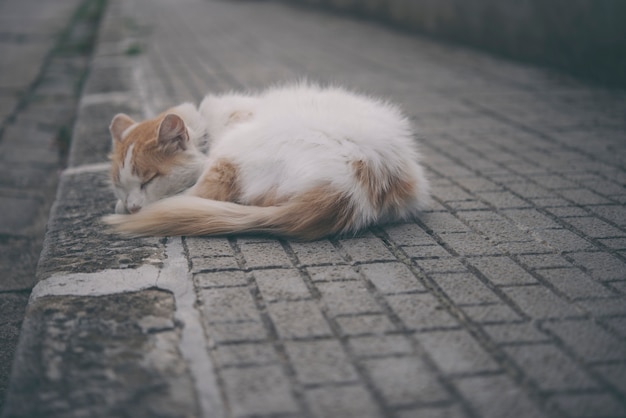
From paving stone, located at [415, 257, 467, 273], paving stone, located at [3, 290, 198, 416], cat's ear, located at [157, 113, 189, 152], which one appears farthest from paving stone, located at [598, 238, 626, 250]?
cat's ear, located at [157, 113, 189, 152]

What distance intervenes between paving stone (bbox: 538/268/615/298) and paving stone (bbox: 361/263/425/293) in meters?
0.52

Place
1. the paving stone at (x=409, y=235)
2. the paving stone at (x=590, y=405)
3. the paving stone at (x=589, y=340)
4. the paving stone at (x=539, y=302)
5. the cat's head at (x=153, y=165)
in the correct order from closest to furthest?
the paving stone at (x=590, y=405) < the paving stone at (x=589, y=340) < the paving stone at (x=539, y=302) < the paving stone at (x=409, y=235) < the cat's head at (x=153, y=165)

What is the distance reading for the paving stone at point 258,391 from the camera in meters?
1.67

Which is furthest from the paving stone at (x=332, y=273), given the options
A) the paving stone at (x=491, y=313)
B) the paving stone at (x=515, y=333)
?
the paving stone at (x=515, y=333)

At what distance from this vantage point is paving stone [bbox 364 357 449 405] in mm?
1725

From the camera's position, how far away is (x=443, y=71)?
6.88 meters

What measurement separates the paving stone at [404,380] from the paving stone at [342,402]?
6 centimetres

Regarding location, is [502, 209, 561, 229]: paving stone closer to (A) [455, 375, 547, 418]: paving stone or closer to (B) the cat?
(B) the cat

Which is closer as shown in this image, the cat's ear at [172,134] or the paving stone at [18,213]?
the cat's ear at [172,134]

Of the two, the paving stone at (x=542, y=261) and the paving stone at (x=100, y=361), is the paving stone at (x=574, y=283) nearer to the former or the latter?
the paving stone at (x=542, y=261)

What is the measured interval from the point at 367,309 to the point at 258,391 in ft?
1.89

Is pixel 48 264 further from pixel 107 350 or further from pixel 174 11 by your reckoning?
pixel 174 11

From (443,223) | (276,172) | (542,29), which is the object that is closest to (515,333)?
(443,223)

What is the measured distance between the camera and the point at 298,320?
2.09 meters
